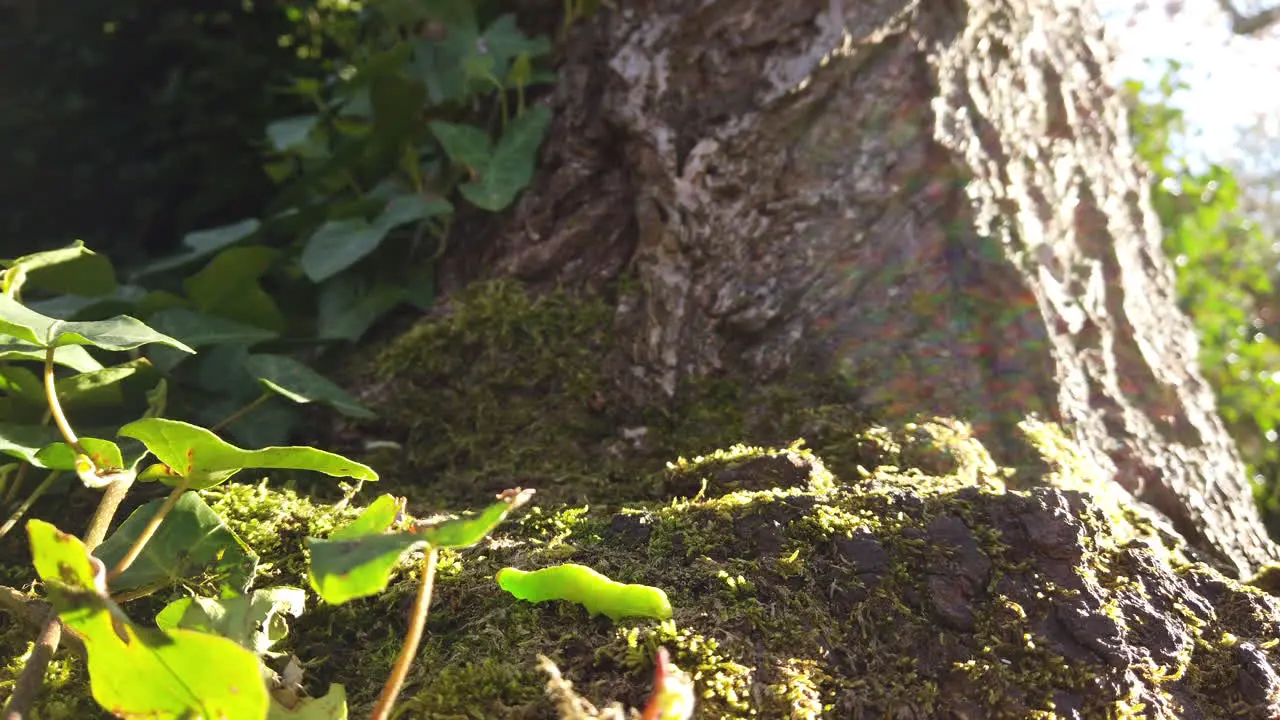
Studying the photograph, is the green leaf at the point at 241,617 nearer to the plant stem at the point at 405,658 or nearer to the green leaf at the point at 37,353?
the plant stem at the point at 405,658

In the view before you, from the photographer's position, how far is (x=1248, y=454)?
3711 mm

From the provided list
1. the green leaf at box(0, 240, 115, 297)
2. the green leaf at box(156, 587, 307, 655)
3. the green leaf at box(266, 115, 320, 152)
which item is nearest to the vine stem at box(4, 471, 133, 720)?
the green leaf at box(156, 587, 307, 655)

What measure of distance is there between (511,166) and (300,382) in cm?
77

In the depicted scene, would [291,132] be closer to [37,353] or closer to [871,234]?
[37,353]

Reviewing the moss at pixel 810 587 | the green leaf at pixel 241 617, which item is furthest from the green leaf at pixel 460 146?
the green leaf at pixel 241 617

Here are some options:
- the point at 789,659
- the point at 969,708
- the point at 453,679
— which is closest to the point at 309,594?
the point at 453,679

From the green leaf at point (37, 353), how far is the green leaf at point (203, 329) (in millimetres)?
396

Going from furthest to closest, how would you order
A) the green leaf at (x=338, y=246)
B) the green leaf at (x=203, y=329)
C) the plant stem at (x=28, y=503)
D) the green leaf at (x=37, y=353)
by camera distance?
the green leaf at (x=338, y=246) < the green leaf at (x=203, y=329) < the plant stem at (x=28, y=503) < the green leaf at (x=37, y=353)

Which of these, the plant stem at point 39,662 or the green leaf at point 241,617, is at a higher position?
the green leaf at point 241,617

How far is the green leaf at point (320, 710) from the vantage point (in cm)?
95

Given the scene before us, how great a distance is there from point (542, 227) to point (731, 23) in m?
Answer: 0.65

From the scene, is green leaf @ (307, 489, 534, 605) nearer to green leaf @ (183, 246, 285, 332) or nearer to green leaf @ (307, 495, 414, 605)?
green leaf @ (307, 495, 414, 605)

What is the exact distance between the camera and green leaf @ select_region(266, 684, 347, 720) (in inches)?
37.5

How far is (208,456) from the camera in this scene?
3.55 feet
